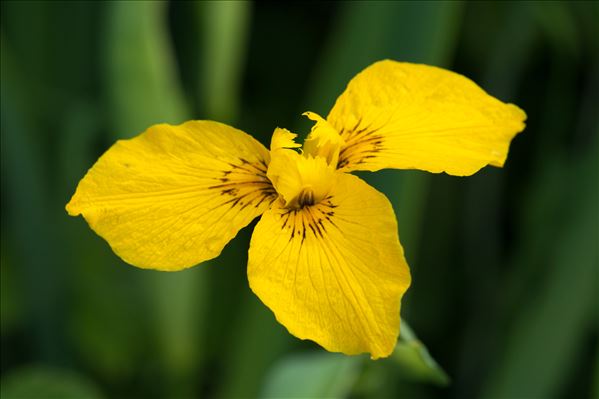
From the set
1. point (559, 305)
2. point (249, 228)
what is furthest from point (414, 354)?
point (249, 228)

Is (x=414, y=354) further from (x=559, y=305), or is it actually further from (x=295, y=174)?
(x=559, y=305)

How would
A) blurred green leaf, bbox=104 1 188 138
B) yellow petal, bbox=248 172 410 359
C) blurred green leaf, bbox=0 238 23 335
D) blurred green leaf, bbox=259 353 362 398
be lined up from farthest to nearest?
blurred green leaf, bbox=0 238 23 335 < blurred green leaf, bbox=104 1 188 138 < blurred green leaf, bbox=259 353 362 398 < yellow petal, bbox=248 172 410 359

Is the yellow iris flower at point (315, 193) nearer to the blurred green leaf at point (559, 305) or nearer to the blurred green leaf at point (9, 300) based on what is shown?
the blurred green leaf at point (559, 305)

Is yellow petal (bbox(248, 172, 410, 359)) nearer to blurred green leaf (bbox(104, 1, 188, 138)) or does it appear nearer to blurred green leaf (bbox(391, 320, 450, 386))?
blurred green leaf (bbox(391, 320, 450, 386))

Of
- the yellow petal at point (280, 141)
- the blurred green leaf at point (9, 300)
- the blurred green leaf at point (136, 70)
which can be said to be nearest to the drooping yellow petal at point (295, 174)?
the yellow petal at point (280, 141)

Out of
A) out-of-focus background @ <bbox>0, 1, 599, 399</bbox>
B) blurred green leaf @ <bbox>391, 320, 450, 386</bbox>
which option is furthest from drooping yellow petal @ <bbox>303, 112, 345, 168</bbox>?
out-of-focus background @ <bbox>0, 1, 599, 399</bbox>

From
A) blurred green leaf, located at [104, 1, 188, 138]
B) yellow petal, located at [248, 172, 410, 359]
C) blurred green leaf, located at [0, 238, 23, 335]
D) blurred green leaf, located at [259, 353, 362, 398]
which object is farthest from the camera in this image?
blurred green leaf, located at [0, 238, 23, 335]
